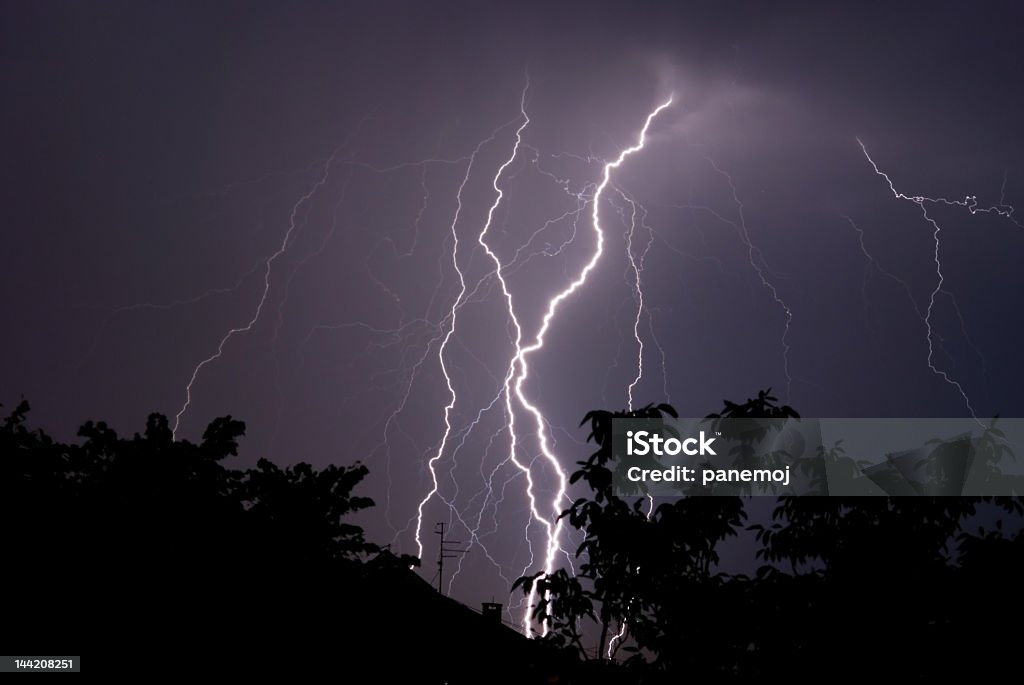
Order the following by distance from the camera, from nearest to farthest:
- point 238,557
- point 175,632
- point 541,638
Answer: point 175,632
point 238,557
point 541,638

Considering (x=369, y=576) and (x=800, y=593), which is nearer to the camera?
(x=800, y=593)

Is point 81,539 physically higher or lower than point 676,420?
lower

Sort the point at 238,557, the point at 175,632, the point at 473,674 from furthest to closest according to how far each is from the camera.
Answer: the point at 473,674, the point at 238,557, the point at 175,632

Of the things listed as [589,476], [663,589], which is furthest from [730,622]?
[589,476]

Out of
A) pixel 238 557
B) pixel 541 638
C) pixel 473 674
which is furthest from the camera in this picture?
pixel 473 674

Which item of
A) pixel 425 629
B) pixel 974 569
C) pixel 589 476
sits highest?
pixel 589 476

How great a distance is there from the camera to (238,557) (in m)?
3.89

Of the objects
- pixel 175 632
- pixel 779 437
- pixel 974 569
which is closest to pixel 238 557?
pixel 175 632

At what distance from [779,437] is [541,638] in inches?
63.1

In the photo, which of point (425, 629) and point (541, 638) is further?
point (425, 629)

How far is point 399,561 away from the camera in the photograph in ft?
13.5

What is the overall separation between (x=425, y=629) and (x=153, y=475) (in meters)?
2.04

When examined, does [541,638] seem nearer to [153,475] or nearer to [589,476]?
[589,476]

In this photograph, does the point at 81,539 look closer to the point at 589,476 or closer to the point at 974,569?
the point at 589,476
